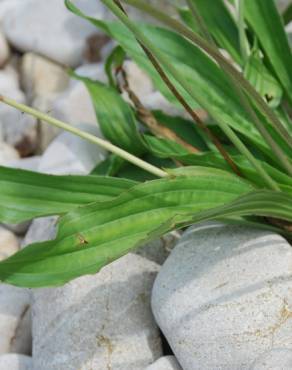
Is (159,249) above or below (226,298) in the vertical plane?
below

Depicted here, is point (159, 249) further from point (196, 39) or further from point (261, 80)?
point (196, 39)

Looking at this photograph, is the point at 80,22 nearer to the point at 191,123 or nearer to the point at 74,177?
the point at 191,123

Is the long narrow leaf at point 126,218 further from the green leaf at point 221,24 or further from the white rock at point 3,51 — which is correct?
the white rock at point 3,51

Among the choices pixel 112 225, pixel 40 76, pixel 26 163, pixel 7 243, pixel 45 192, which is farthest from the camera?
pixel 40 76

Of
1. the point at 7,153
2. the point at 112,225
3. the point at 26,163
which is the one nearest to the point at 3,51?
the point at 7,153

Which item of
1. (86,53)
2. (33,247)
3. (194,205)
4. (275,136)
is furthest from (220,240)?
(86,53)
